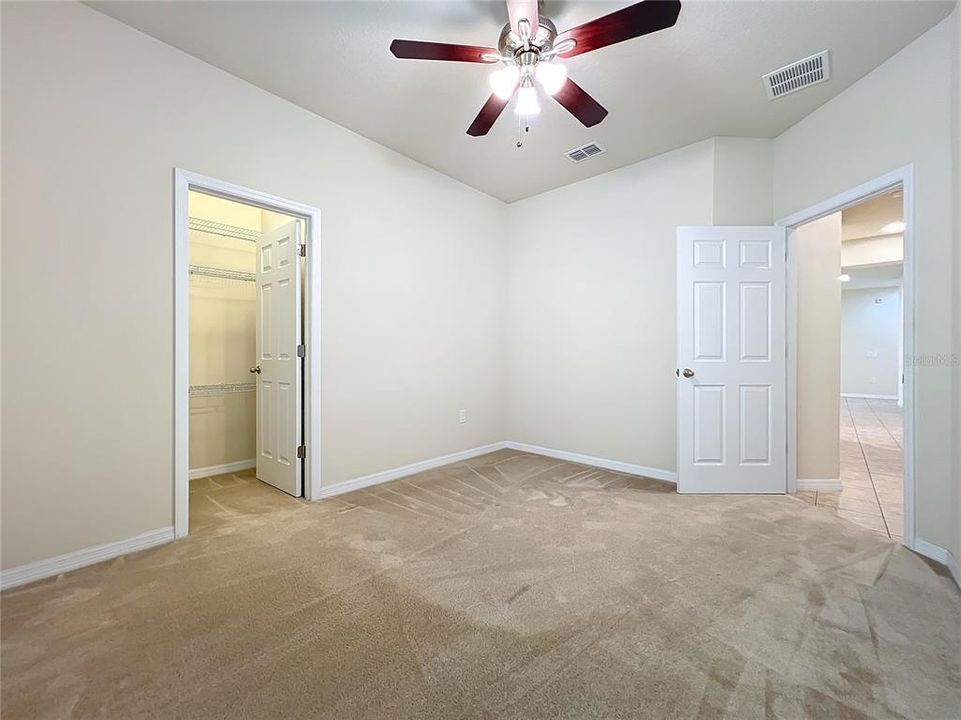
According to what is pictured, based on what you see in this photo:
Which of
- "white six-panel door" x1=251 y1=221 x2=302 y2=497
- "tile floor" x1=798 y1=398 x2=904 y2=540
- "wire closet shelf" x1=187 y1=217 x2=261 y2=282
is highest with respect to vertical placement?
"wire closet shelf" x1=187 y1=217 x2=261 y2=282

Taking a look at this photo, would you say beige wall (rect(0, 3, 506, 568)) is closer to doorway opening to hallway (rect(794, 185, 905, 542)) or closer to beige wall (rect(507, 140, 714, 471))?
beige wall (rect(507, 140, 714, 471))

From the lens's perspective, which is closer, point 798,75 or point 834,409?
point 798,75

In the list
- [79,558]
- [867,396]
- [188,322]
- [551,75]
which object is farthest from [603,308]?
[867,396]

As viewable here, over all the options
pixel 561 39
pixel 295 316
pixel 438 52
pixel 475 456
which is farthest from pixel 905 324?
pixel 295 316

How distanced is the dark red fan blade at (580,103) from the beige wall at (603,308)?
5.34 ft

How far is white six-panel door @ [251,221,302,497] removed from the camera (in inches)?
125

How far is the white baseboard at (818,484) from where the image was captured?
3387mm

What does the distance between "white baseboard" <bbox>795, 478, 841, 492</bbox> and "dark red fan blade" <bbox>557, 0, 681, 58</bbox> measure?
3469 mm

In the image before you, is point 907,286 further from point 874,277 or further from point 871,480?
point 874,277

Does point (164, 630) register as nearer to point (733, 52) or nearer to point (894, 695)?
point (894, 695)

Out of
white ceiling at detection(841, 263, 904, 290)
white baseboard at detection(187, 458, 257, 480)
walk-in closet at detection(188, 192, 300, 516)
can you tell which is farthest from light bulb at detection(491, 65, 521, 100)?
white ceiling at detection(841, 263, 904, 290)

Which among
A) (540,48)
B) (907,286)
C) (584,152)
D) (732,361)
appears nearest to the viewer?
(540,48)

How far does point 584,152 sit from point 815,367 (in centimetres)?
264

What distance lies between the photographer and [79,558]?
84.3 inches
